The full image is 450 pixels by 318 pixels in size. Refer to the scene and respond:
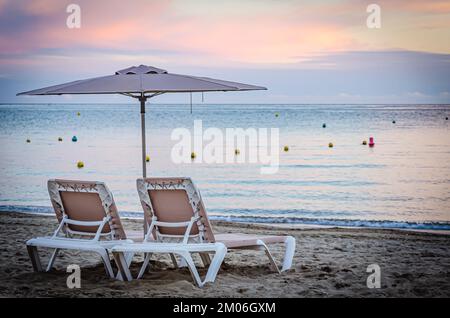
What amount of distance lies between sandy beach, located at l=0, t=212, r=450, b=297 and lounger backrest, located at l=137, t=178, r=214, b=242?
17.3 inches

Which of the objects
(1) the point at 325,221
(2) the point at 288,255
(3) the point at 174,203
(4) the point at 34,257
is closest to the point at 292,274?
(2) the point at 288,255

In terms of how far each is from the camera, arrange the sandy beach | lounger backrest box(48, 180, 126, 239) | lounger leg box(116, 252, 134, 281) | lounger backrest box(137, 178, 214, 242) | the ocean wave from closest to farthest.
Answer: the sandy beach < lounger backrest box(137, 178, 214, 242) < lounger backrest box(48, 180, 126, 239) < lounger leg box(116, 252, 134, 281) < the ocean wave

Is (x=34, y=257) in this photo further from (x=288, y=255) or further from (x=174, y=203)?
(x=288, y=255)

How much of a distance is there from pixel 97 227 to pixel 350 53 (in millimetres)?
31657

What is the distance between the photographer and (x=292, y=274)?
623 cm

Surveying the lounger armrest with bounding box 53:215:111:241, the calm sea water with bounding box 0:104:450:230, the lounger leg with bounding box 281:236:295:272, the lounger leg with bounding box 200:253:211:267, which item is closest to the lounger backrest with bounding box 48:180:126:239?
the lounger armrest with bounding box 53:215:111:241

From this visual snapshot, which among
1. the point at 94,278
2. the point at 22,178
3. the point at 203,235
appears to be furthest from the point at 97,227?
the point at 22,178

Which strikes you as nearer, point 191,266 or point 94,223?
point 191,266

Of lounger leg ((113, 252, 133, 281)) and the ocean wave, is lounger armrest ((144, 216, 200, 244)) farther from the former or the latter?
the ocean wave

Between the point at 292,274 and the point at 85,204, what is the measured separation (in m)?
1.92

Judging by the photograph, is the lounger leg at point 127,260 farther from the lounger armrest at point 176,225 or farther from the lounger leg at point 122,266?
the lounger armrest at point 176,225

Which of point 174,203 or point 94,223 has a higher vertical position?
point 174,203

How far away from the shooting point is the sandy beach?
5469 millimetres

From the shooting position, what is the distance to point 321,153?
2545 centimetres
